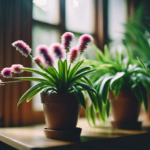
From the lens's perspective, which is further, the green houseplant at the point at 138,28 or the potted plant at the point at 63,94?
the green houseplant at the point at 138,28

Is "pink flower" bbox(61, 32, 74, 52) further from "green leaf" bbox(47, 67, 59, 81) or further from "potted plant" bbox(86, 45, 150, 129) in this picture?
"potted plant" bbox(86, 45, 150, 129)

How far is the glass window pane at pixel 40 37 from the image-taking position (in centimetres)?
165

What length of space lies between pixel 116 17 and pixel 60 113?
1647 mm

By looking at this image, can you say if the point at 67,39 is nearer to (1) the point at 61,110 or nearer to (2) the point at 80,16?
(1) the point at 61,110

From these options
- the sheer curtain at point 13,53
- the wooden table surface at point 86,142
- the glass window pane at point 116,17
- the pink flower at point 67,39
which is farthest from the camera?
the glass window pane at point 116,17

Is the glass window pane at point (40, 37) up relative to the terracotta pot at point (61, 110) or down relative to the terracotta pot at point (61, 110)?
up

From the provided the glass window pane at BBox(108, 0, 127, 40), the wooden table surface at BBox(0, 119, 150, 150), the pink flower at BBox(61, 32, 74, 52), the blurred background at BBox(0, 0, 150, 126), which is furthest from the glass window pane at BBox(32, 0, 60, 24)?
the wooden table surface at BBox(0, 119, 150, 150)

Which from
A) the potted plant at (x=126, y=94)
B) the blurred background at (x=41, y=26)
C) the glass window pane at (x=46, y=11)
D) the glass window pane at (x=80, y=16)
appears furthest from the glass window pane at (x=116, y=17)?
A: the potted plant at (x=126, y=94)

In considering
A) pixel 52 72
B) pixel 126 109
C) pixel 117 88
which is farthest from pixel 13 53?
pixel 126 109

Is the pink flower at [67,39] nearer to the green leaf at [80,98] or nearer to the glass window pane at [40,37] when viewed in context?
the green leaf at [80,98]

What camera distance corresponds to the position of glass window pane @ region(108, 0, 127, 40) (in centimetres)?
218

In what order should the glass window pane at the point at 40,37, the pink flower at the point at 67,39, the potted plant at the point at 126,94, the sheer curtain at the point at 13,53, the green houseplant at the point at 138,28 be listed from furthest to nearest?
the green houseplant at the point at 138,28 → the glass window pane at the point at 40,37 → the sheer curtain at the point at 13,53 → the potted plant at the point at 126,94 → the pink flower at the point at 67,39

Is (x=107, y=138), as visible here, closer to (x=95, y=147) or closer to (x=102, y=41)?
(x=95, y=147)

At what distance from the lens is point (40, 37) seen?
1701mm
